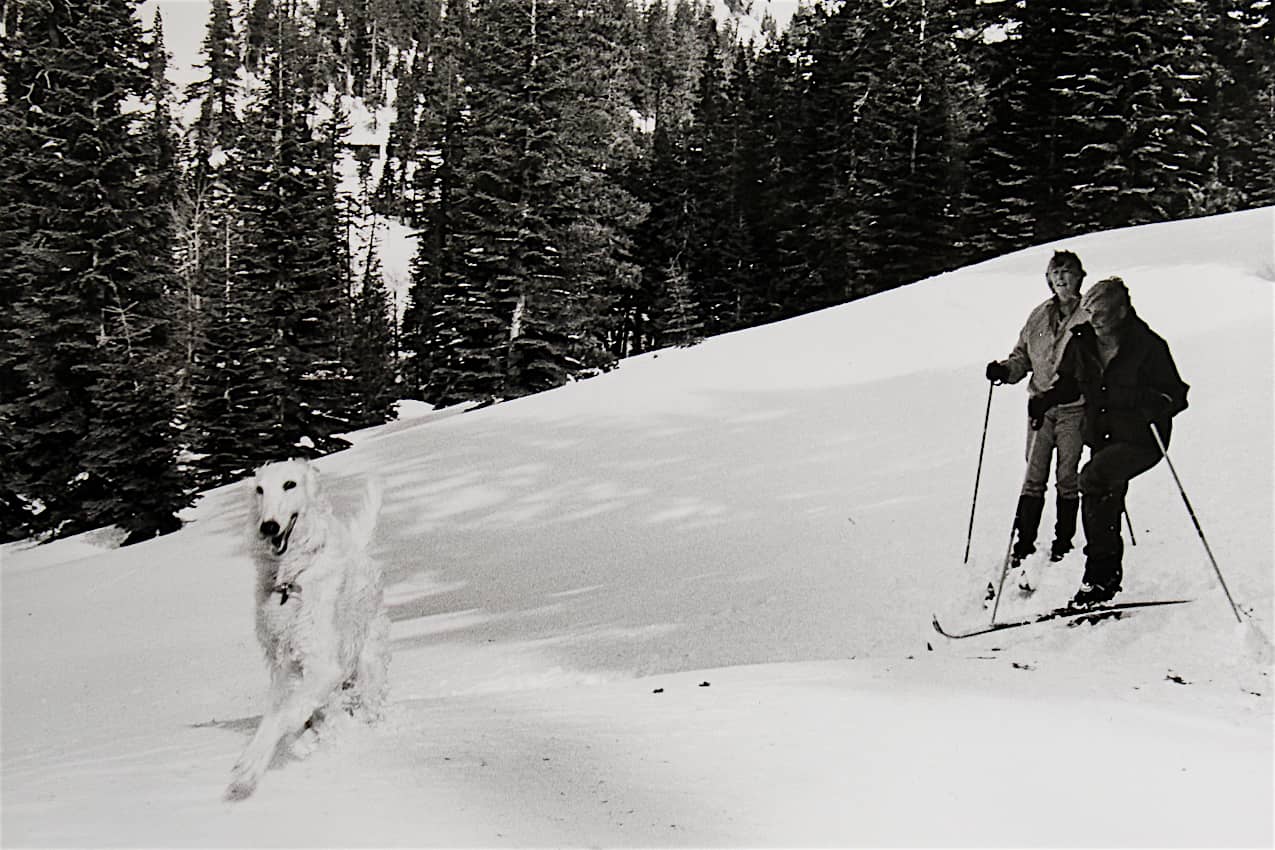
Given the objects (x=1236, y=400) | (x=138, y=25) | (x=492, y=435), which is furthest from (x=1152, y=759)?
(x=138, y=25)

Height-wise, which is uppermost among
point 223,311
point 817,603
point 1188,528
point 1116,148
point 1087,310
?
point 1116,148

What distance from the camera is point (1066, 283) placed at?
7145mm

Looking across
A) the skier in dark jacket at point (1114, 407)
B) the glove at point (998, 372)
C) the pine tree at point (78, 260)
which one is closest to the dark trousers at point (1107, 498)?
the skier in dark jacket at point (1114, 407)

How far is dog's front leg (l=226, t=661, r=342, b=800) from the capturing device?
11.5ft

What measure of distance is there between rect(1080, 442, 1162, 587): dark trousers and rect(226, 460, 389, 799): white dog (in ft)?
16.2

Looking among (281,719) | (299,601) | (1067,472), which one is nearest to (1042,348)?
(1067,472)

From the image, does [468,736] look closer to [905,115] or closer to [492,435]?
[492,435]

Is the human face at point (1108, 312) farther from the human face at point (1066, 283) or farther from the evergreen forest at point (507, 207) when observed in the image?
the evergreen forest at point (507, 207)

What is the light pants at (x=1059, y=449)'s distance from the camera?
728 centimetres

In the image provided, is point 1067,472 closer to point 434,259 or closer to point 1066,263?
point 1066,263

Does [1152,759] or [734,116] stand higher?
[734,116]

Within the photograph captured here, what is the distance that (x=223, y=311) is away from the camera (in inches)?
1066

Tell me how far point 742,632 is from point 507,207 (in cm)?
2198

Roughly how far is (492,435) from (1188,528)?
11.2 m
